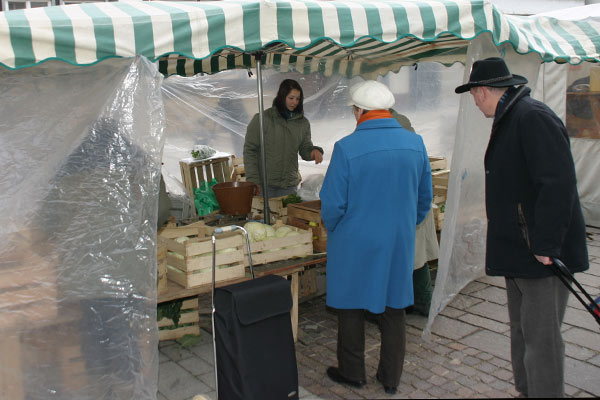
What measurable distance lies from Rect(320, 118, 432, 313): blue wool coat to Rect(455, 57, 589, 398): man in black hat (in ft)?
1.58

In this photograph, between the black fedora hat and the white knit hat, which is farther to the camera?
the white knit hat

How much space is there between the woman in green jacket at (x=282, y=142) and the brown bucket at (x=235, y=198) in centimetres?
55

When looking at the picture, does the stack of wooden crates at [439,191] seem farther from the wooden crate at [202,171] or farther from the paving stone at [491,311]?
the wooden crate at [202,171]

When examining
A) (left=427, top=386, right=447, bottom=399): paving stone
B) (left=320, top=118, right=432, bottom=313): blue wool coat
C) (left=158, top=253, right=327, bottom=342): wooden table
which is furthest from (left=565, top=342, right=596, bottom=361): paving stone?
(left=158, top=253, right=327, bottom=342): wooden table

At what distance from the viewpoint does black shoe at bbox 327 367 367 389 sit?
3.56m

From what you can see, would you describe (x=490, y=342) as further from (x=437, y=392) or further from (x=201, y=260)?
(x=201, y=260)

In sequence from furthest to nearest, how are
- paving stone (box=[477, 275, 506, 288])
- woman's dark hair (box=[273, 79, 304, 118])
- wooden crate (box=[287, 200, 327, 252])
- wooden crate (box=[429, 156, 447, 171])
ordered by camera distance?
wooden crate (box=[429, 156, 447, 171])
paving stone (box=[477, 275, 506, 288])
woman's dark hair (box=[273, 79, 304, 118])
wooden crate (box=[287, 200, 327, 252])

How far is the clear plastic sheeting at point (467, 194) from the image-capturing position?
4.11 m

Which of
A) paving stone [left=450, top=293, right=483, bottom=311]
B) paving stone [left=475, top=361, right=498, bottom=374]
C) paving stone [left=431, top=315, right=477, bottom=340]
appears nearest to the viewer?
paving stone [left=475, top=361, right=498, bottom=374]

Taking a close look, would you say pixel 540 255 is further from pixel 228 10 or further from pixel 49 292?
pixel 49 292

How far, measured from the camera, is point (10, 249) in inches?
113

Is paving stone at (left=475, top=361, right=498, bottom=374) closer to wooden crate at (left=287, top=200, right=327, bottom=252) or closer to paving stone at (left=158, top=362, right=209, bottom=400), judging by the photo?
wooden crate at (left=287, top=200, right=327, bottom=252)

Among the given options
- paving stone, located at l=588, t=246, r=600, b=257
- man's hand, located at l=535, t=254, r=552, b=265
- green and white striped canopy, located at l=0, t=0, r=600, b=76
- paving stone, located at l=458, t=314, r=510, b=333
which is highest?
green and white striped canopy, located at l=0, t=0, r=600, b=76

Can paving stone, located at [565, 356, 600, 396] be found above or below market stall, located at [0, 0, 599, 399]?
below
